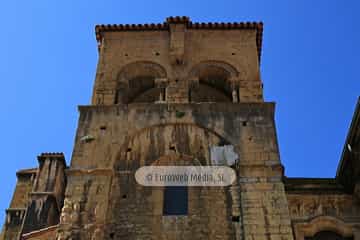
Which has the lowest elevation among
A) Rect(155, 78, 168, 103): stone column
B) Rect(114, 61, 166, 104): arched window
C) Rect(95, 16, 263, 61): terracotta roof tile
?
Rect(155, 78, 168, 103): stone column

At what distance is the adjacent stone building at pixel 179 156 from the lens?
9.88 meters

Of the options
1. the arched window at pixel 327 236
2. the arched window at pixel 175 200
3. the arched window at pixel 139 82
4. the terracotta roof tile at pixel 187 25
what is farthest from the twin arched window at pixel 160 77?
Answer: the arched window at pixel 327 236

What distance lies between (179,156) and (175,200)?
106 centimetres

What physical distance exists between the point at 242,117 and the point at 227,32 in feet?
12.0

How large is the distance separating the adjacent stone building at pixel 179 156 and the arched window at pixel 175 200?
2cm

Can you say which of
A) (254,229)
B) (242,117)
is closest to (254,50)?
(242,117)

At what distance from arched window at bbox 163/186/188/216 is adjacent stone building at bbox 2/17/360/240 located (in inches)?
0.8

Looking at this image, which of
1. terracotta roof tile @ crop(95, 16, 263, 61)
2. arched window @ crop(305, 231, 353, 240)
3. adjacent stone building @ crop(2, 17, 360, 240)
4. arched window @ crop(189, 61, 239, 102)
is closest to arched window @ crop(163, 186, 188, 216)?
adjacent stone building @ crop(2, 17, 360, 240)

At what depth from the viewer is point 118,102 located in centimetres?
1288

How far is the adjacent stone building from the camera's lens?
32.4 ft

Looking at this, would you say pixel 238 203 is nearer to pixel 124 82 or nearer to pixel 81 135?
pixel 81 135

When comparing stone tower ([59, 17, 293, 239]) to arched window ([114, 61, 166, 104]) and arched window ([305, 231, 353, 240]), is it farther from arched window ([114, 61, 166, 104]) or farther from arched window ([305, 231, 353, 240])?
arched window ([305, 231, 353, 240])

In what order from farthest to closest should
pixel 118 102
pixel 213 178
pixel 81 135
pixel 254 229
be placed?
pixel 118 102 → pixel 81 135 → pixel 213 178 → pixel 254 229

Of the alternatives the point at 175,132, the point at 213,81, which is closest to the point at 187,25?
the point at 213,81
